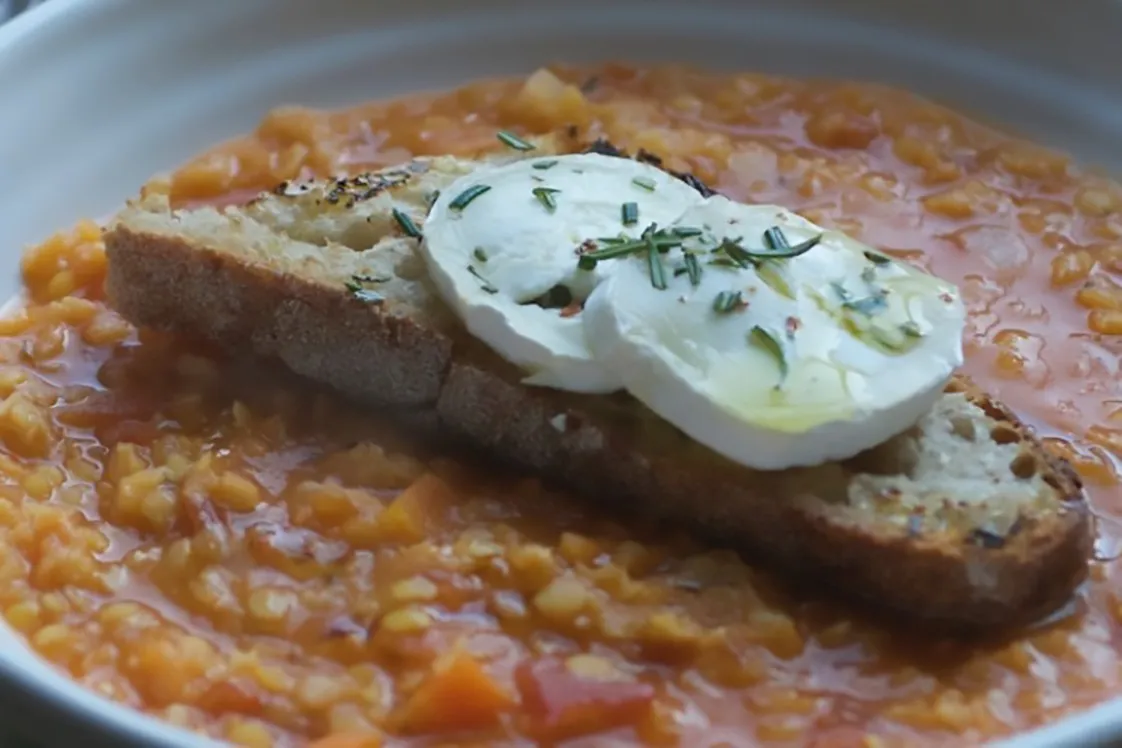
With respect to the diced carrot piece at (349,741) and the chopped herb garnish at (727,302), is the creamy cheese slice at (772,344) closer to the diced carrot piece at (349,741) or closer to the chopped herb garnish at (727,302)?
the chopped herb garnish at (727,302)

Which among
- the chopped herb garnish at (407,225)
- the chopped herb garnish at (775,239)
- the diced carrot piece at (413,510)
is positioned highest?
the chopped herb garnish at (775,239)

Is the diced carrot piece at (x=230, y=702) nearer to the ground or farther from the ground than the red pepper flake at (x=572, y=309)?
nearer to the ground

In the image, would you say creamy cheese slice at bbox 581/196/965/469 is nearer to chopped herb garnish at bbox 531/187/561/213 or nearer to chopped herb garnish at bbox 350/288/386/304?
chopped herb garnish at bbox 531/187/561/213

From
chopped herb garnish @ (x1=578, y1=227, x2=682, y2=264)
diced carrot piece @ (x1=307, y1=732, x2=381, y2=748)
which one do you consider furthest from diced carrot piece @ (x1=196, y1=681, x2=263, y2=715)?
chopped herb garnish @ (x1=578, y1=227, x2=682, y2=264)

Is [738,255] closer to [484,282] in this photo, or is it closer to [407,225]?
[484,282]

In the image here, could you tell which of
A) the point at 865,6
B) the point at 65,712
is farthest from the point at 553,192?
the point at 865,6

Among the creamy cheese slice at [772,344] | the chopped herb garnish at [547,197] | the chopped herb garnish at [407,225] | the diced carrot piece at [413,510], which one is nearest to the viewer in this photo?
the creamy cheese slice at [772,344]

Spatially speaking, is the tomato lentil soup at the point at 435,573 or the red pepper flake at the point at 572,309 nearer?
the tomato lentil soup at the point at 435,573

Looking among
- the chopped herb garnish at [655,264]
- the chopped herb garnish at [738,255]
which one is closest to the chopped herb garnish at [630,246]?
the chopped herb garnish at [655,264]
